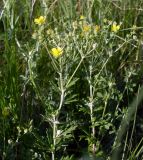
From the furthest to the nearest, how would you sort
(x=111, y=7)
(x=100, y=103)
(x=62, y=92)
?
(x=111, y=7) → (x=100, y=103) → (x=62, y=92)

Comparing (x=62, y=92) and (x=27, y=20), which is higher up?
(x=27, y=20)

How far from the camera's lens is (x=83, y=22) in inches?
67.5

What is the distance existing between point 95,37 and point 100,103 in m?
0.29

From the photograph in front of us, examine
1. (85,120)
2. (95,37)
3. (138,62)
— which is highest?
(95,37)

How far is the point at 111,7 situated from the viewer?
7.83ft

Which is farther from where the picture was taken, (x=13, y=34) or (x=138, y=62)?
(x=138, y=62)

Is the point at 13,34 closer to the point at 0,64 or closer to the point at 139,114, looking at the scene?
the point at 0,64

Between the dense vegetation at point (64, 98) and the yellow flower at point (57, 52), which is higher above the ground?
the yellow flower at point (57, 52)

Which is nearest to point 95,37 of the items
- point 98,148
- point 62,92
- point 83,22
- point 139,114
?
point 83,22

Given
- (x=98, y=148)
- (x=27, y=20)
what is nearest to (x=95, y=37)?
(x=98, y=148)

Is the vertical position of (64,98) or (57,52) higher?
(57,52)

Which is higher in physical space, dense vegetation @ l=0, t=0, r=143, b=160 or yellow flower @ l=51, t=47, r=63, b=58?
yellow flower @ l=51, t=47, r=63, b=58

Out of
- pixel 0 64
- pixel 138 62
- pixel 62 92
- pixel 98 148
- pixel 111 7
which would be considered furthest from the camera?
pixel 111 7

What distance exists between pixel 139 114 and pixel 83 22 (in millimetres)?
584
